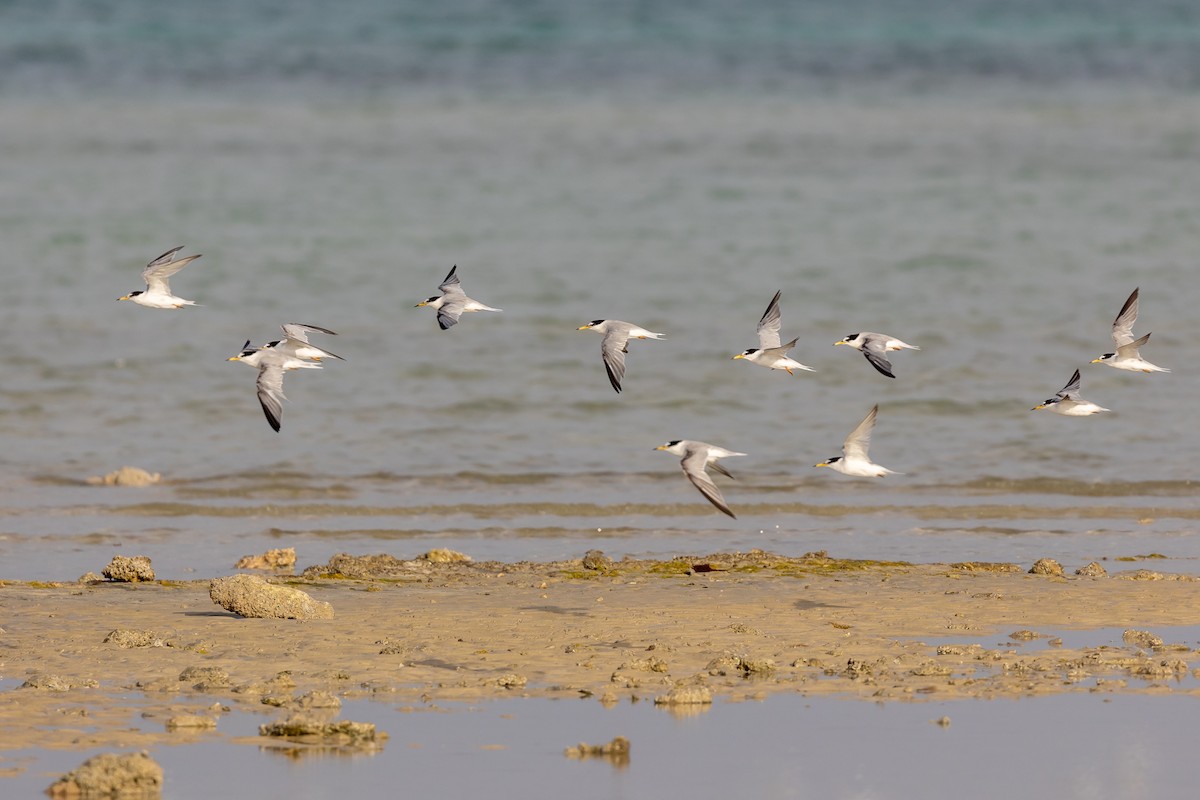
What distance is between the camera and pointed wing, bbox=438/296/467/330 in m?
16.0

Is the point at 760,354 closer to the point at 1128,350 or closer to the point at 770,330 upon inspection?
the point at 770,330

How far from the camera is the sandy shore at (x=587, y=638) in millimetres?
10672

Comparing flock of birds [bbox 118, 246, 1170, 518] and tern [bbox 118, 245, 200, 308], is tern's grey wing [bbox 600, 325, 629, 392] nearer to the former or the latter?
flock of birds [bbox 118, 246, 1170, 518]

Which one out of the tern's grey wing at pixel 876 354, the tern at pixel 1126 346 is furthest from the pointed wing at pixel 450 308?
the tern at pixel 1126 346

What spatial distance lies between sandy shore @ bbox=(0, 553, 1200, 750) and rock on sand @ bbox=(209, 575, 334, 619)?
11cm

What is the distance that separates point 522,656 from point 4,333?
53.2 ft

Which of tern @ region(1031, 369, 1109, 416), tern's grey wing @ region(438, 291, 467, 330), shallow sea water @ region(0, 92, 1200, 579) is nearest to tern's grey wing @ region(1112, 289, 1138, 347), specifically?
tern @ region(1031, 369, 1109, 416)

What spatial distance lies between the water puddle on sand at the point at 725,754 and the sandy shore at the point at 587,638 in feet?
0.99

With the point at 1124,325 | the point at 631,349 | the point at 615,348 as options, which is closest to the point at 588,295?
the point at 631,349

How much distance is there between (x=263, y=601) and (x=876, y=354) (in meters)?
6.23

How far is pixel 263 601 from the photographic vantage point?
1241 centimetres

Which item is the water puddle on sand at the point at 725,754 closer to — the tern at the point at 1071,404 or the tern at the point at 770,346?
the tern at the point at 1071,404

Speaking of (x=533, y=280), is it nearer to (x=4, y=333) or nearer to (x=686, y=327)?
(x=686, y=327)

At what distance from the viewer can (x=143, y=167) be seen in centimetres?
4219
